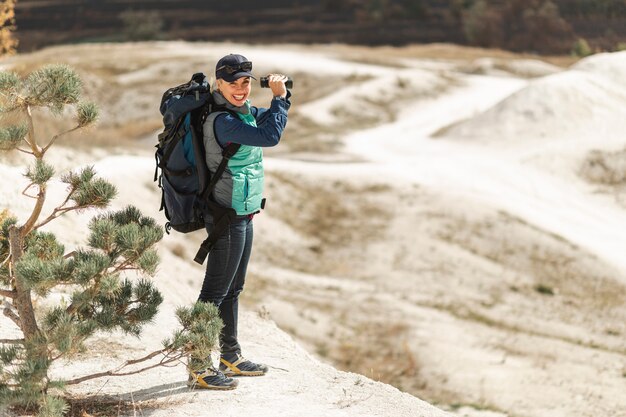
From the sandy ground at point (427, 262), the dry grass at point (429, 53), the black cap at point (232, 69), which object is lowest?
the sandy ground at point (427, 262)

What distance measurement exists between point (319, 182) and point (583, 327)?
10899mm

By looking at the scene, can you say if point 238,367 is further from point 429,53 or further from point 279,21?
point 279,21

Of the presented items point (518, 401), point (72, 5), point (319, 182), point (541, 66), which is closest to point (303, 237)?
point (319, 182)

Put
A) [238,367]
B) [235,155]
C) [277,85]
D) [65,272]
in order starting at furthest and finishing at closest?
[238,367] < [235,155] < [277,85] < [65,272]

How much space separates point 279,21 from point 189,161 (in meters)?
69.1

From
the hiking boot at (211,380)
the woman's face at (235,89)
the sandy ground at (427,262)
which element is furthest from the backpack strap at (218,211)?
the sandy ground at (427,262)

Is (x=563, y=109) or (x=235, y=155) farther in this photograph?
(x=563, y=109)

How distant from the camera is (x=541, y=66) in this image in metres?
55.3

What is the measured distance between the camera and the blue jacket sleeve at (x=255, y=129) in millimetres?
7957

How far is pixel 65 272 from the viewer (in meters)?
7.41

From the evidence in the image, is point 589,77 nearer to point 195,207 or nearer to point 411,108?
point 411,108

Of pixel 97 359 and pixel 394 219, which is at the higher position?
pixel 97 359

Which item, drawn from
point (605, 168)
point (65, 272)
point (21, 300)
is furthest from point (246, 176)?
point (605, 168)

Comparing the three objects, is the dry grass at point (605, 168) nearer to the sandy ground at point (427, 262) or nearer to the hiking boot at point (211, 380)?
the sandy ground at point (427, 262)
